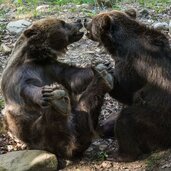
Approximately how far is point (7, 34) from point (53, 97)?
5203mm

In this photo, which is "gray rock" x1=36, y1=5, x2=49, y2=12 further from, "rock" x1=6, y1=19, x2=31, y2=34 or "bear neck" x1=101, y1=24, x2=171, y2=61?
"bear neck" x1=101, y1=24, x2=171, y2=61

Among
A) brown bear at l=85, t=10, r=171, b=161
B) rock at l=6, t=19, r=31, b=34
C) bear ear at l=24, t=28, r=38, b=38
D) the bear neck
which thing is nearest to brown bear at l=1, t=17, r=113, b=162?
bear ear at l=24, t=28, r=38, b=38

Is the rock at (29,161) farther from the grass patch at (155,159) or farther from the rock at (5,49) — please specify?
the rock at (5,49)

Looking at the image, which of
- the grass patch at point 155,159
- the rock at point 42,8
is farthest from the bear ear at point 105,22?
the rock at point 42,8

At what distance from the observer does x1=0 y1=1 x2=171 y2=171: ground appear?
20.1 ft

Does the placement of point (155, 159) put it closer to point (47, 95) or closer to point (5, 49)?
point (47, 95)

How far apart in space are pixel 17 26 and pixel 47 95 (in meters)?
5.27

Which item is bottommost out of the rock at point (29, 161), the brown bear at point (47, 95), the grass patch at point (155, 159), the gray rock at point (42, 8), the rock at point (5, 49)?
the gray rock at point (42, 8)

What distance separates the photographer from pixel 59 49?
7055 mm

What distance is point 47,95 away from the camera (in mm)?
5676

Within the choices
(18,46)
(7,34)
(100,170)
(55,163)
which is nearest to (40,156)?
(55,163)

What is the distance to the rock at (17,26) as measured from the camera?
34.6 ft

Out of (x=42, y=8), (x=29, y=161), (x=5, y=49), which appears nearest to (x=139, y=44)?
(x=29, y=161)

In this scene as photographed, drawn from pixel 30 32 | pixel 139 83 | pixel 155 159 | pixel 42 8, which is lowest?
pixel 42 8
